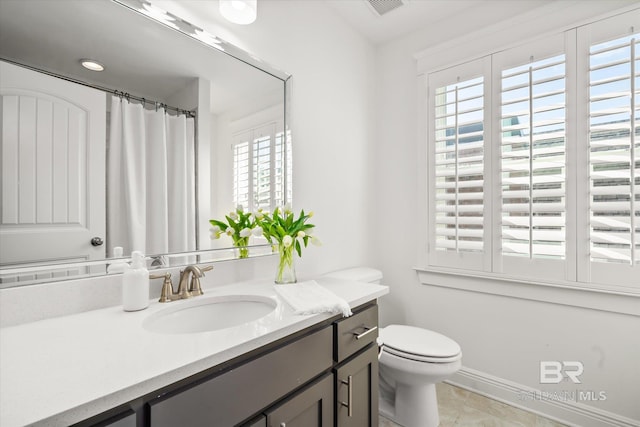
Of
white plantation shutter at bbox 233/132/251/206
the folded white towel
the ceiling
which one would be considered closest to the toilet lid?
the folded white towel

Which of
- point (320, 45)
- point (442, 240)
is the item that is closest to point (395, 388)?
point (442, 240)

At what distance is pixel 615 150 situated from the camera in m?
1.52

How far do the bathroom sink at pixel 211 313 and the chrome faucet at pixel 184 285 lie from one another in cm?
5

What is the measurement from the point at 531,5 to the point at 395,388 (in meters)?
2.38

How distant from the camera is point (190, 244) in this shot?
126 centimetres

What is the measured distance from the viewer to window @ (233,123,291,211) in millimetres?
1460

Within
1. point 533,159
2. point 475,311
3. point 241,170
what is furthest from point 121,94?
point 475,311

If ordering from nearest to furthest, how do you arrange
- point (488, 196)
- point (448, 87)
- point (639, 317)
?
point (639, 317), point (488, 196), point (448, 87)

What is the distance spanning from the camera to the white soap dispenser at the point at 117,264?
40.9 inches

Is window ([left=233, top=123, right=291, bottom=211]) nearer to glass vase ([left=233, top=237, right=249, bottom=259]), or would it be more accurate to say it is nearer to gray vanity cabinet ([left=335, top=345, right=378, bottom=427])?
glass vase ([left=233, top=237, right=249, bottom=259])

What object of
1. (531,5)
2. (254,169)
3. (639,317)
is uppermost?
(531,5)

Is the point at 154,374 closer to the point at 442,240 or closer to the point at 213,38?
the point at 213,38

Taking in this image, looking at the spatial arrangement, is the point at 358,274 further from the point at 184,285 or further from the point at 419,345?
the point at 184,285

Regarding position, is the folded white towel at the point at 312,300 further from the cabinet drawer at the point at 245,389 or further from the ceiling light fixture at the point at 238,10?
the ceiling light fixture at the point at 238,10
